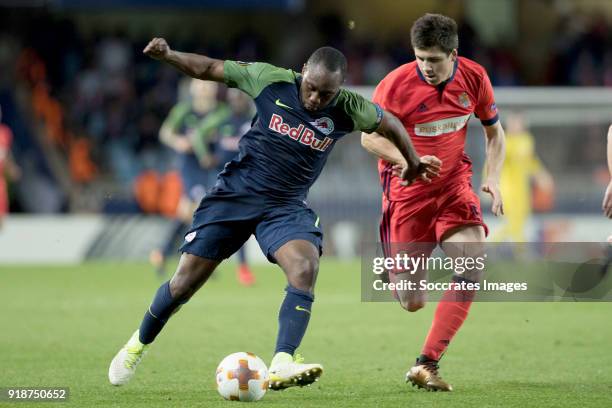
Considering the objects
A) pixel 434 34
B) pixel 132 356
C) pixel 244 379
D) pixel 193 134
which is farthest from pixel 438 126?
pixel 193 134

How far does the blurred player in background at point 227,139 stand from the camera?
14.0 metres

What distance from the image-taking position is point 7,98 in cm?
2133

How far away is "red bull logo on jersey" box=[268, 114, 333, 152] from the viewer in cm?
638

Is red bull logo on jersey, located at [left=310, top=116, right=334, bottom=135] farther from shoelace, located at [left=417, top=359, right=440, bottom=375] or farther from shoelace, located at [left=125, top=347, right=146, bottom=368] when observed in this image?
shoelace, located at [left=125, top=347, right=146, bottom=368]

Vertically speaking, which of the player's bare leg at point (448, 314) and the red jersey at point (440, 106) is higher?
the red jersey at point (440, 106)

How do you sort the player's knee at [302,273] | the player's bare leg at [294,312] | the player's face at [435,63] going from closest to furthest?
1. the player's bare leg at [294,312]
2. the player's knee at [302,273]
3. the player's face at [435,63]

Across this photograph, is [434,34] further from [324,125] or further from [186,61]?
[186,61]

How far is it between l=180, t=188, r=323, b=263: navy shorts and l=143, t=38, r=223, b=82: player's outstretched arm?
766mm

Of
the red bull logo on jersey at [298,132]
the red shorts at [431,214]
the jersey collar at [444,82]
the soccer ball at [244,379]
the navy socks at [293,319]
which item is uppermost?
the jersey collar at [444,82]

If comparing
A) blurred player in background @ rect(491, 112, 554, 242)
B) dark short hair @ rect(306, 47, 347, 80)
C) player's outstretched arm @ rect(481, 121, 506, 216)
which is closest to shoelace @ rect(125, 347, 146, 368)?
dark short hair @ rect(306, 47, 347, 80)

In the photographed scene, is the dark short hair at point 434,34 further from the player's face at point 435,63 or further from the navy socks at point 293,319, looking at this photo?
the navy socks at point 293,319

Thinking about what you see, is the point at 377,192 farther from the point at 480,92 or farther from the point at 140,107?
the point at 480,92

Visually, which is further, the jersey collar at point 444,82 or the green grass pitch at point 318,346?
the jersey collar at point 444,82

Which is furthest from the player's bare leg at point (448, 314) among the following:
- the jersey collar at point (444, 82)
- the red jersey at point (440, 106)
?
the jersey collar at point (444, 82)
